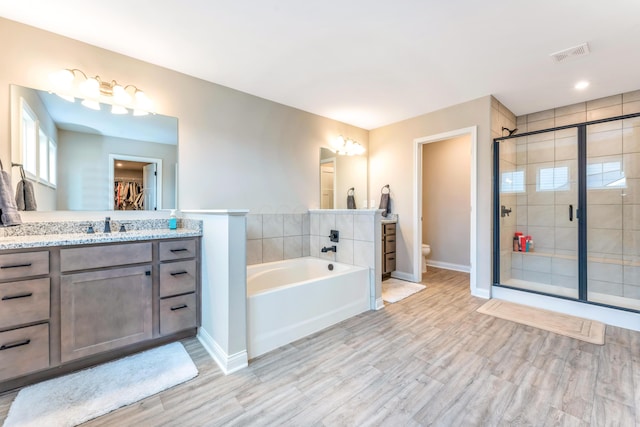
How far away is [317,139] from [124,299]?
2.83m

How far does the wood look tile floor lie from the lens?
1.39m

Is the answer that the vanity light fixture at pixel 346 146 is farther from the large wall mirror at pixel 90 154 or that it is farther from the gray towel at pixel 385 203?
the large wall mirror at pixel 90 154

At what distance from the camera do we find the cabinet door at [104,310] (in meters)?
1.67

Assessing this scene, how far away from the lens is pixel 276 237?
10.6ft

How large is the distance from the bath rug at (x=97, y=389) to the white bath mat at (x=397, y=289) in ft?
7.28

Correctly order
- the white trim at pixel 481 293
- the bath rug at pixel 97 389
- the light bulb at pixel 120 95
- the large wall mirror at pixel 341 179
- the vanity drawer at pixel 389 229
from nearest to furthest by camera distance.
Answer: the bath rug at pixel 97 389 < the light bulb at pixel 120 95 < the white trim at pixel 481 293 < the large wall mirror at pixel 341 179 < the vanity drawer at pixel 389 229

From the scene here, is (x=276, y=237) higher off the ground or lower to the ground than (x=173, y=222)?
lower

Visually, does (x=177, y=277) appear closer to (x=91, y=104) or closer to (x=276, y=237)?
(x=276, y=237)

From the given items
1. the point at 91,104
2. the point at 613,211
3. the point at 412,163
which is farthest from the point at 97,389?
the point at 613,211

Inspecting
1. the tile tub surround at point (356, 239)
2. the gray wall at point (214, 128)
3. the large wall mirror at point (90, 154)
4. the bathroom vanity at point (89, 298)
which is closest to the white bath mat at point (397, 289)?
the tile tub surround at point (356, 239)

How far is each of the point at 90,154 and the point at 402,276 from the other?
3909mm

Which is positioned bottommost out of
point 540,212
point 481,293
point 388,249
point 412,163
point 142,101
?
point 481,293

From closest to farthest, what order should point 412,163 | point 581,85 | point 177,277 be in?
1. point 177,277
2. point 581,85
3. point 412,163

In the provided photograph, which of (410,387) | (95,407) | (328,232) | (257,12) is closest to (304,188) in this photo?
(328,232)
